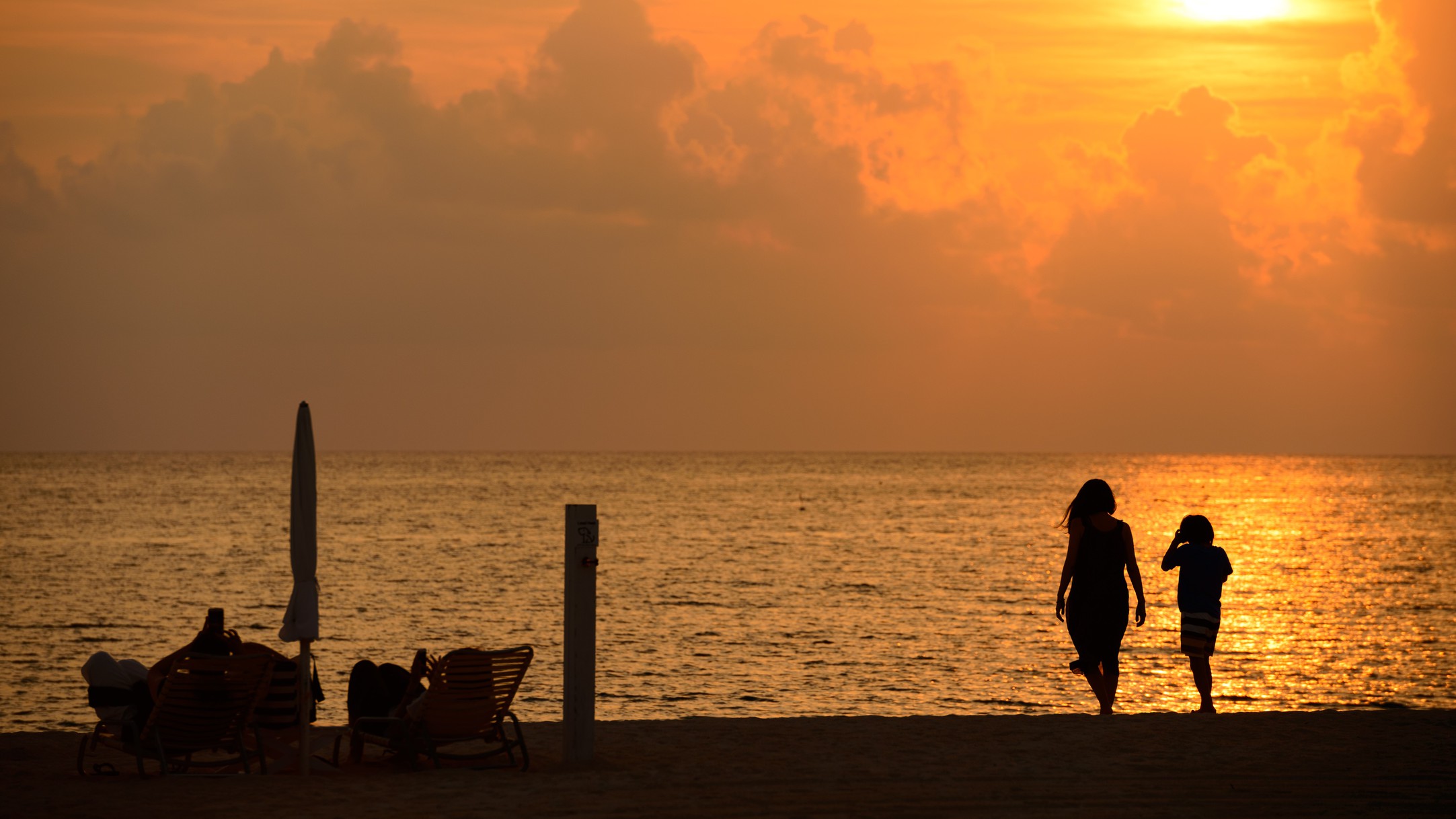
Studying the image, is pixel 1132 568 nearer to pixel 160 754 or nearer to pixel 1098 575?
pixel 1098 575

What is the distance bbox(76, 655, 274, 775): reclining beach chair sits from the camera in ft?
31.7

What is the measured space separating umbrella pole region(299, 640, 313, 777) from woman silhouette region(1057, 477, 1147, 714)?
549 centimetres

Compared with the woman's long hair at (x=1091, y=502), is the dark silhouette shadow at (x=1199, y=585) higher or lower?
lower

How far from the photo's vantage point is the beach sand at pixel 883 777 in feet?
27.1

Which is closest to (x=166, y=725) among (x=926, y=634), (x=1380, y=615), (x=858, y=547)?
(x=926, y=634)

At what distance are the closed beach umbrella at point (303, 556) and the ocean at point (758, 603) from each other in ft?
39.9

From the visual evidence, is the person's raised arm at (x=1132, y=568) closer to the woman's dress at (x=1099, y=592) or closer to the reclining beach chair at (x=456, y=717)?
the woman's dress at (x=1099, y=592)

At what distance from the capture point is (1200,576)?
11641 mm

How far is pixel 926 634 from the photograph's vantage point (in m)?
32.8

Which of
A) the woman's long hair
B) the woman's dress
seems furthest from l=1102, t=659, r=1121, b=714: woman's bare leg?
the woman's long hair

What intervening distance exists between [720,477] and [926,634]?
155 metres

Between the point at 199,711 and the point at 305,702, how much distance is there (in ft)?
3.97

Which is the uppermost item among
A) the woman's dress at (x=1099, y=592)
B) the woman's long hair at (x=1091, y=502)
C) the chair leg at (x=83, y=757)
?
the woman's long hair at (x=1091, y=502)

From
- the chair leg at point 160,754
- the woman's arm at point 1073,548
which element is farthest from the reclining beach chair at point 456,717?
the woman's arm at point 1073,548
